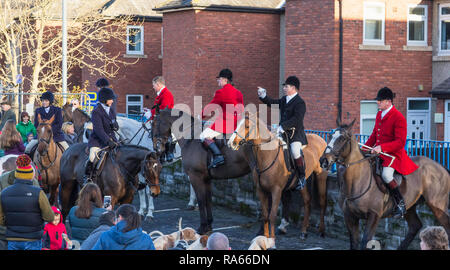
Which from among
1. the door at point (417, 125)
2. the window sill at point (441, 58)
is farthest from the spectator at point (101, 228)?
the window sill at point (441, 58)

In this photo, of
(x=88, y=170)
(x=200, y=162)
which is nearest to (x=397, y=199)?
(x=200, y=162)

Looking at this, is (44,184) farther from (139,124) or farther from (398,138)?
Answer: (398,138)

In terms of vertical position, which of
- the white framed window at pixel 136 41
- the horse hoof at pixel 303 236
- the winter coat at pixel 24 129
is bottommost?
the horse hoof at pixel 303 236

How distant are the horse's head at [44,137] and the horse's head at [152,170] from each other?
121 inches

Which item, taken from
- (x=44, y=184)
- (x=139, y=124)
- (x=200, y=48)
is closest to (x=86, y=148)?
(x=44, y=184)

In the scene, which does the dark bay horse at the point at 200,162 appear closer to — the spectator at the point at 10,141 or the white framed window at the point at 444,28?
the spectator at the point at 10,141

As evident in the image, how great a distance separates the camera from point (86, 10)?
39.2 meters

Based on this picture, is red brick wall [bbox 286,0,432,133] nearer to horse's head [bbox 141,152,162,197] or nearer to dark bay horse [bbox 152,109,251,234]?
dark bay horse [bbox 152,109,251,234]

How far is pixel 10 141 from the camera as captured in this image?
14062 millimetres

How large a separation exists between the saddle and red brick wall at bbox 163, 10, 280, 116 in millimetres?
19565

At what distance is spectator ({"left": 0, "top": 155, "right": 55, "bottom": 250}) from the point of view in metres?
8.59

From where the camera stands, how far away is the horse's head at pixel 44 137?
575 inches

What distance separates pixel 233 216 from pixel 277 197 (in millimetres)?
3775

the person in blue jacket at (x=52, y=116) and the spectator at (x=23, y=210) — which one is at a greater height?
the person in blue jacket at (x=52, y=116)
